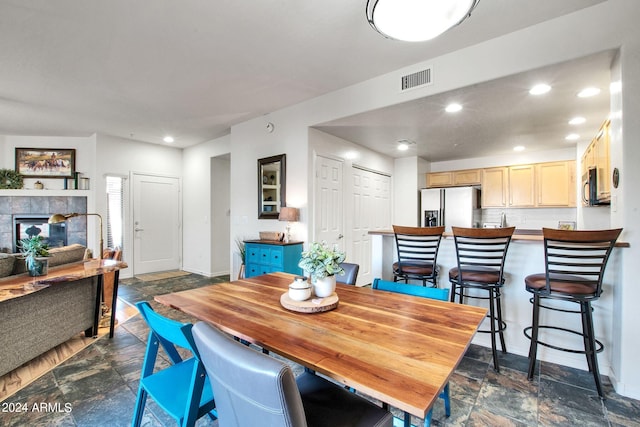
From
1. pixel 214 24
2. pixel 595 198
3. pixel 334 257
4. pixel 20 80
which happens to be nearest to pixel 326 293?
pixel 334 257

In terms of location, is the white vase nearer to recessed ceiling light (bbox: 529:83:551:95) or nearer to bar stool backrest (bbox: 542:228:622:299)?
bar stool backrest (bbox: 542:228:622:299)

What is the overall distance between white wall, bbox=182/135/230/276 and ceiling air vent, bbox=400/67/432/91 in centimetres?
348

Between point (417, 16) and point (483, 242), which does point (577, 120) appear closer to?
point (483, 242)

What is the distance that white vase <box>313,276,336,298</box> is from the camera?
5.22ft

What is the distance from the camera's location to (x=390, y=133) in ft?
13.9

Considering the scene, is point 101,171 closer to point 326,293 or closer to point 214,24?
point 214,24

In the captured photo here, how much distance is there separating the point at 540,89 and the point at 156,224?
6.43m

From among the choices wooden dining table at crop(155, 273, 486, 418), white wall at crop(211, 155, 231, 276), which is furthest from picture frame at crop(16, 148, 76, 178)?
wooden dining table at crop(155, 273, 486, 418)

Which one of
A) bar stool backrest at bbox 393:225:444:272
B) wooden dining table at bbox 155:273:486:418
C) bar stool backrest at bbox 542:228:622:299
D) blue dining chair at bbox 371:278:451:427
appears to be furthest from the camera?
bar stool backrest at bbox 393:225:444:272

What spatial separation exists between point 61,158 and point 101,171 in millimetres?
933

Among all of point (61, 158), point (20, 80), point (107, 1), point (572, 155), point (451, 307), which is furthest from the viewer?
point (61, 158)

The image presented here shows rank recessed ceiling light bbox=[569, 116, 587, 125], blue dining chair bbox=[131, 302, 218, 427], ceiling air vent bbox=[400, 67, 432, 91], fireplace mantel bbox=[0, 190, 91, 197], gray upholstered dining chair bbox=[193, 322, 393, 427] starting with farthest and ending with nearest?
1. fireplace mantel bbox=[0, 190, 91, 197]
2. recessed ceiling light bbox=[569, 116, 587, 125]
3. ceiling air vent bbox=[400, 67, 432, 91]
4. blue dining chair bbox=[131, 302, 218, 427]
5. gray upholstered dining chair bbox=[193, 322, 393, 427]

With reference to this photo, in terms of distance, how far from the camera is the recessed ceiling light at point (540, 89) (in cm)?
270

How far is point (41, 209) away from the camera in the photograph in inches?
209
